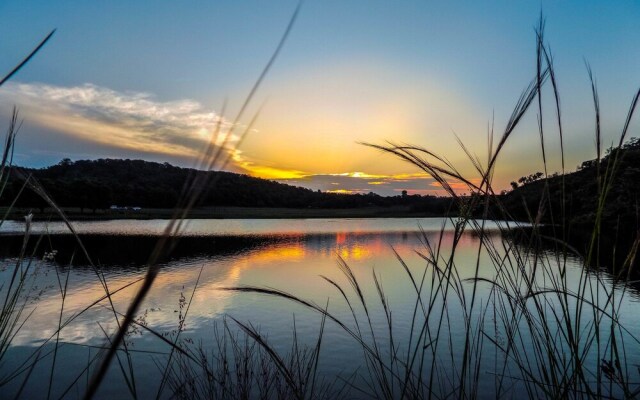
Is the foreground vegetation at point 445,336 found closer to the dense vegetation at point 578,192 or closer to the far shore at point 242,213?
the dense vegetation at point 578,192

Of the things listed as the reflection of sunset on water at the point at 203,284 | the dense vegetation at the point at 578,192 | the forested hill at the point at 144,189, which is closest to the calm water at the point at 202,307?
the reflection of sunset on water at the point at 203,284

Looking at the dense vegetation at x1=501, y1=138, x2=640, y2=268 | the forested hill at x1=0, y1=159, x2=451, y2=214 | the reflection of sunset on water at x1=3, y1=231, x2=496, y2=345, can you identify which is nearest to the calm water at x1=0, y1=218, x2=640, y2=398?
the reflection of sunset on water at x1=3, y1=231, x2=496, y2=345

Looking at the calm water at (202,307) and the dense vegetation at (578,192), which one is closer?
the dense vegetation at (578,192)

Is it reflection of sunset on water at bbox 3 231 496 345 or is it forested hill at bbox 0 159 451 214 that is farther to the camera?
forested hill at bbox 0 159 451 214

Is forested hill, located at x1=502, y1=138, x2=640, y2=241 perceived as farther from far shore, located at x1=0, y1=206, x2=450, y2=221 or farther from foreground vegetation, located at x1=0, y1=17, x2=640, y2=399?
far shore, located at x1=0, y1=206, x2=450, y2=221

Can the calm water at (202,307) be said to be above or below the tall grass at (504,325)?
below

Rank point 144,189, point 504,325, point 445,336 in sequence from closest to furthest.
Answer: point 504,325
point 445,336
point 144,189

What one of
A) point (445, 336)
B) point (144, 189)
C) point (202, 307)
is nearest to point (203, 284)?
point (202, 307)

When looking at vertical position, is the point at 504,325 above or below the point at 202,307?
above

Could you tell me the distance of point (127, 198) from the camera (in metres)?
102

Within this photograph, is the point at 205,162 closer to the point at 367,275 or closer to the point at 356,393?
the point at 356,393

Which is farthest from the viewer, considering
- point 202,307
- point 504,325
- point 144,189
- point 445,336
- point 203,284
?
point 144,189

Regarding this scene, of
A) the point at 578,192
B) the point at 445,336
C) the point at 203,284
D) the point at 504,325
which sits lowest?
the point at 203,284

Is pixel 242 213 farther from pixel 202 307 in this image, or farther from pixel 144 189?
pixel 202 307
